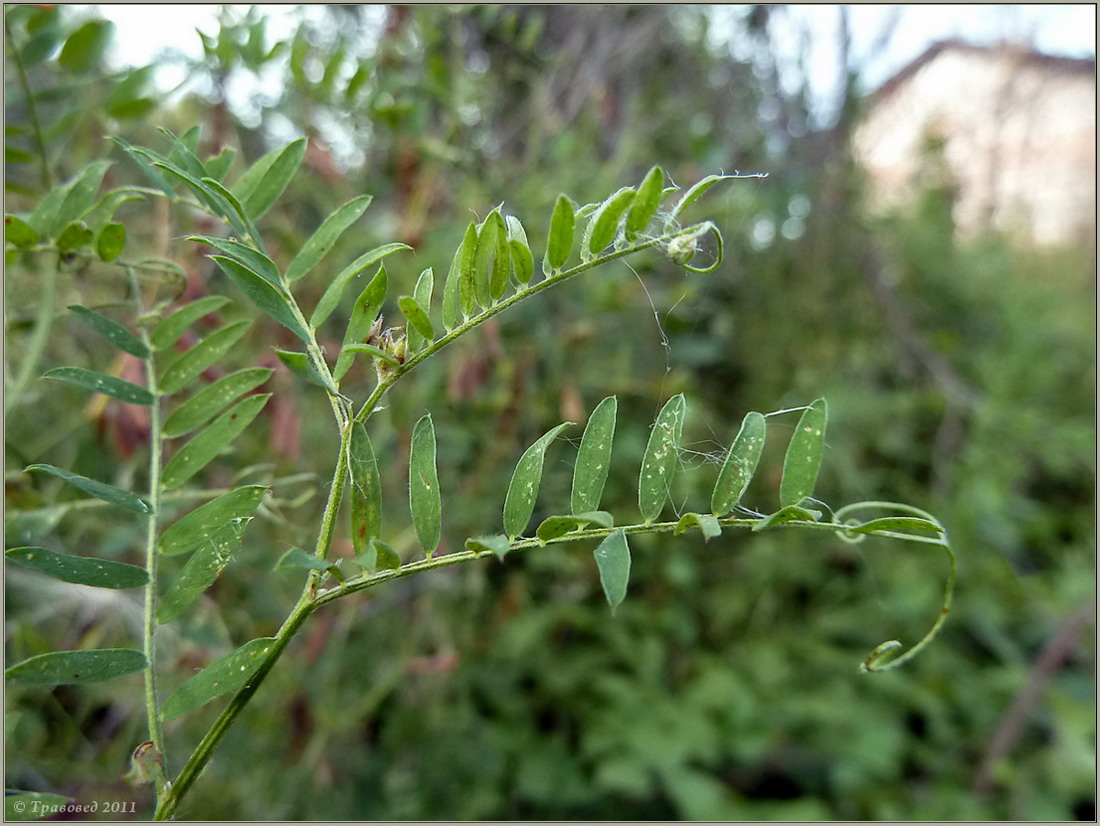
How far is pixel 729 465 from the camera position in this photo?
380 millimetres

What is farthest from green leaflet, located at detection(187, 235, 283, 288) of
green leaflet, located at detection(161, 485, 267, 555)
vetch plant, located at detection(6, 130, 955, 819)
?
green leaflet, located at detection(161, 485, 267, 555)

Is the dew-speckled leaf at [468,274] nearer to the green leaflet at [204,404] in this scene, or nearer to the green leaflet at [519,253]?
the green leaflet at [519,253]

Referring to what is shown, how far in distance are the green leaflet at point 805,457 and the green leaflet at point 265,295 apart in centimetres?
24

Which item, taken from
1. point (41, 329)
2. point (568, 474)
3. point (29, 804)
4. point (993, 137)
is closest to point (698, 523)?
point (29, 804)

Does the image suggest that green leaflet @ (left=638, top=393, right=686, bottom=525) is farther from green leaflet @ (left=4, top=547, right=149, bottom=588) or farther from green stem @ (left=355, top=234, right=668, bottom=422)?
green leaflet @ (left=4, top=547, right=149, bottom=588)

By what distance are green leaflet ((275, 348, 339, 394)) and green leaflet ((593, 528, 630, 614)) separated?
0.44 feet

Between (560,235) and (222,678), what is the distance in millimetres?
249

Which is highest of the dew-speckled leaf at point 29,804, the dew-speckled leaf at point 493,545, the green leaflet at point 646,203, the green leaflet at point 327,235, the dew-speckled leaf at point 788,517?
the green leaflet at point 327,235

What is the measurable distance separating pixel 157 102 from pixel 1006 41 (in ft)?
11.1

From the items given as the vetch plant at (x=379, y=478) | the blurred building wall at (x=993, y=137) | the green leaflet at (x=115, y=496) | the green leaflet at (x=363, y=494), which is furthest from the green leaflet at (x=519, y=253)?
the blurred building wall at (x=993, y=137)

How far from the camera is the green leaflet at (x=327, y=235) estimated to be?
419 millimetres

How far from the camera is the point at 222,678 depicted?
0.34m

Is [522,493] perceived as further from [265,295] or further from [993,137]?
[993,137]

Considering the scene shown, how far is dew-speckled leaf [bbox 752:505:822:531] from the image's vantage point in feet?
1.08
